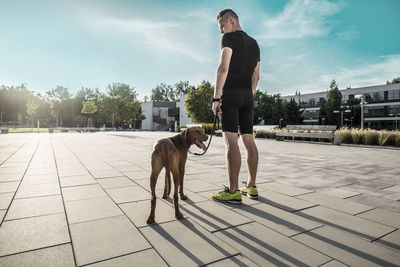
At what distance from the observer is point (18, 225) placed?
236 cm

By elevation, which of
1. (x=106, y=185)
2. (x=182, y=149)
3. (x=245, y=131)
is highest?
(x=245, y=131)

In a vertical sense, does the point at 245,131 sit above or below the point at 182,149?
above

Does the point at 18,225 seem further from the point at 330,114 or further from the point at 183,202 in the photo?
the point at 330,114

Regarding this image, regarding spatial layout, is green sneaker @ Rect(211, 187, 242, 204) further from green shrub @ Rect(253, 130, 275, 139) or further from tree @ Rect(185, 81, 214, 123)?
tree @ Rect(185, 81, 214, 123)

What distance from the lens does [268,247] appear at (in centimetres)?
194

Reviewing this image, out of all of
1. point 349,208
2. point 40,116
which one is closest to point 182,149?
point 349,208

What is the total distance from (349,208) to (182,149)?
218 cm

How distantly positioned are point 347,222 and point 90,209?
9.46 ft

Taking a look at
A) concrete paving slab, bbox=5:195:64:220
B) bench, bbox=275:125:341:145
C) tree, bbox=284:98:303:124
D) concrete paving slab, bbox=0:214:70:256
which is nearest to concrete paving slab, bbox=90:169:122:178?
concrete paving slab, bbox=5:195:64:220

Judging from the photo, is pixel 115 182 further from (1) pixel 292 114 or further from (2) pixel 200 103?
(1) pixel 292 114

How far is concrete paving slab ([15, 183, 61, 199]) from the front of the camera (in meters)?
3.40

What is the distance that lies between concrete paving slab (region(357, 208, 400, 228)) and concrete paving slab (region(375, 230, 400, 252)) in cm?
26

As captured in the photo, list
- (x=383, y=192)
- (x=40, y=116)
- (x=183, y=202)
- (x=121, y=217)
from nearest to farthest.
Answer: (x=121, y=217) → (x=183, y=202) → (x=383, y=192) → (x=40, y=116)

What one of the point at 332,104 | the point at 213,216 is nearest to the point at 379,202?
the point at 213,216
